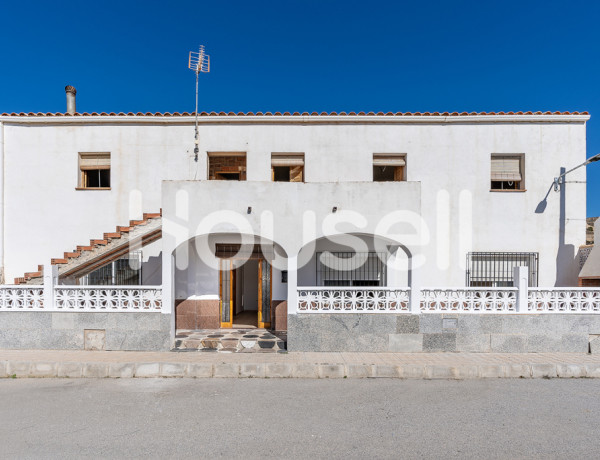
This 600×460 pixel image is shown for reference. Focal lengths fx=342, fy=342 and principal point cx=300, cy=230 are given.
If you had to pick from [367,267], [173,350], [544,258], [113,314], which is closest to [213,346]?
[173,350]

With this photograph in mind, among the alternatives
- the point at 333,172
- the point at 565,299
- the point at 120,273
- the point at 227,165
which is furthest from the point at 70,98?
the point at 565,299

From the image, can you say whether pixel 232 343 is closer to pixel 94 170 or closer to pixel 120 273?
pixel 120 273

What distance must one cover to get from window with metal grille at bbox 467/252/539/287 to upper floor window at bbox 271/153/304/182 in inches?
205

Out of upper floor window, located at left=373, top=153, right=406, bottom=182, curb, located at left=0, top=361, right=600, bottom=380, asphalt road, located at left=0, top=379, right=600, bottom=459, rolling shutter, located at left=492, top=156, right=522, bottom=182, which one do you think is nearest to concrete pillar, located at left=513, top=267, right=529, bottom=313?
curb, located at left=0, top=361, right=600, bottom=380

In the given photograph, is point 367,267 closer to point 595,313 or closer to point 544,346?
point 544,346

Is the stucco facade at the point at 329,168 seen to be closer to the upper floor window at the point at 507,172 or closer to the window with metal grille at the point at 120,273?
the upper floor window at the point at 507,172

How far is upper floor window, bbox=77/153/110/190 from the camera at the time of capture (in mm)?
9719

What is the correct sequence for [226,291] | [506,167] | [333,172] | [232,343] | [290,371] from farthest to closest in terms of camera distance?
[506,167] < [333,172] < [226,291] < [232,343] < [290,371]

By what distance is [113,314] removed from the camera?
696 cm

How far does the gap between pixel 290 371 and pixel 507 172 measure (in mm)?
8061

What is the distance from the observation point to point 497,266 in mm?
9328

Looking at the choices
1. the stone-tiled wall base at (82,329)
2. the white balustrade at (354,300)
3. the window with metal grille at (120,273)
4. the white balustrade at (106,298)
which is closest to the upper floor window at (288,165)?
the white balustrade at (354,300)

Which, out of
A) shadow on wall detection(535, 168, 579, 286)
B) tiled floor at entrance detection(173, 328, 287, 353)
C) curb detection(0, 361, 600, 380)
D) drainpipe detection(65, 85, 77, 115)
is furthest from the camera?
drainpipe detection(65, 85, 77, 115)

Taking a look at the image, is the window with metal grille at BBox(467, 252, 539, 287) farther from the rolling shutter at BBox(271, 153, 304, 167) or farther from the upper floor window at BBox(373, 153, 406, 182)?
the rolling shutter at BBox(271, 153, 304, 167)
